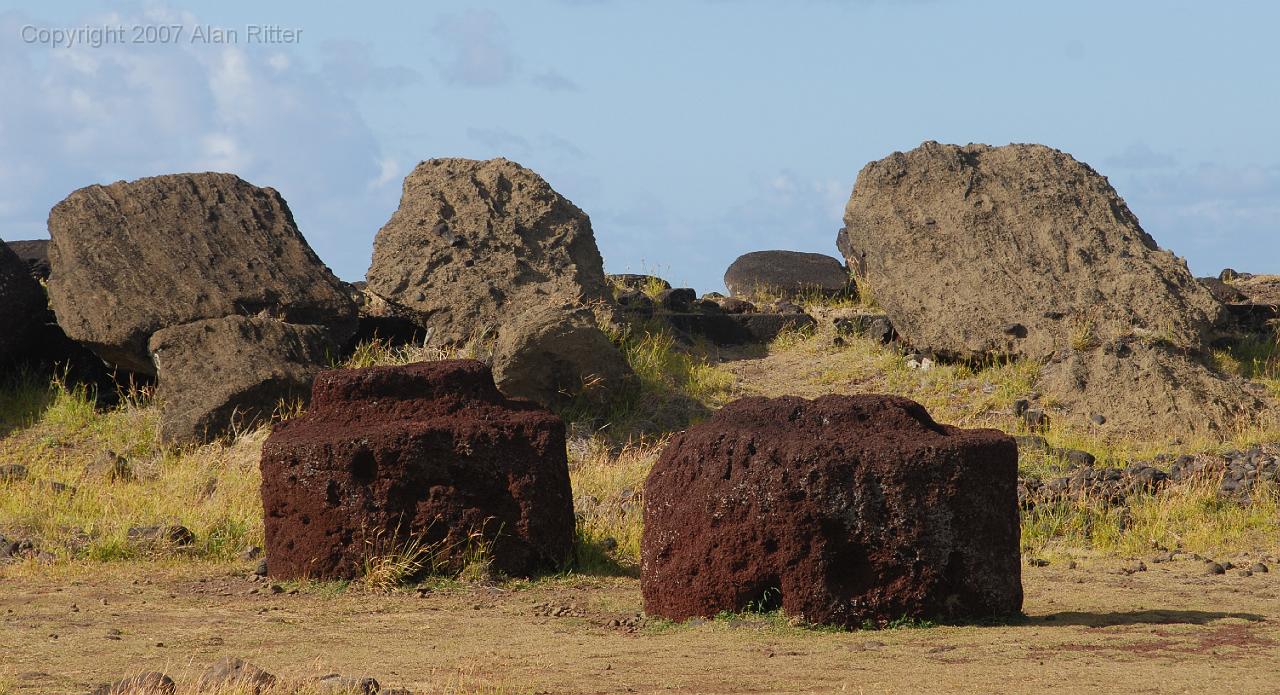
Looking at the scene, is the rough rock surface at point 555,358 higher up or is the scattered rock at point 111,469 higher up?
the rough rock surface at point 555,358

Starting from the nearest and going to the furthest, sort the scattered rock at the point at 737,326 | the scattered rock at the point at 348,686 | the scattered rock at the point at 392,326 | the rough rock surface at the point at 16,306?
the scattered rock at the point at 348,686 → the rough rock surface at the point at 16,306 → the scattered rock at the point at 392,326 → the scattered rock at the point at 737,326

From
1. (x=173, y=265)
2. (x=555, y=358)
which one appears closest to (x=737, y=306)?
(x=555, y=358)

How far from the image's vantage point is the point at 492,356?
1434 centimetres

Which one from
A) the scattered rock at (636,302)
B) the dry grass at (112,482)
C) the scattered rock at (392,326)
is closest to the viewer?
the dry grass at (112,482)

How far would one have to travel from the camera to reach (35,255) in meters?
18.4

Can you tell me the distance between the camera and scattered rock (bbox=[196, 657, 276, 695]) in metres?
4.67

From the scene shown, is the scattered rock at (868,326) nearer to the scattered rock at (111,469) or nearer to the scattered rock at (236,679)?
the scattered rock at (111,469)

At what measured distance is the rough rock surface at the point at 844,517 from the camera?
625cm

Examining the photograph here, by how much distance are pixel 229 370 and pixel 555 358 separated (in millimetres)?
3007

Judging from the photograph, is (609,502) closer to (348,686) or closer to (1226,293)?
(348,686)

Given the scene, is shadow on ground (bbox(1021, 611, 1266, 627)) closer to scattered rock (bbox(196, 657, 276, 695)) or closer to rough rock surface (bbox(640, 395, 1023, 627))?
rough rock surface (bbox(640, 395, 1023, 627))

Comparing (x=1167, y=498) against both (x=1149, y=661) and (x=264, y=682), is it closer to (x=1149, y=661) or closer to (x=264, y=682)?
(x=1149, y=661)

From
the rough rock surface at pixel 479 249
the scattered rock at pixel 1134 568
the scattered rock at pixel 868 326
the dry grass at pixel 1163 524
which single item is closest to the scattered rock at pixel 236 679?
the scattered rock at pixel 1134 568

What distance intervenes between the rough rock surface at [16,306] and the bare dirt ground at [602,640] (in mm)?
7668
